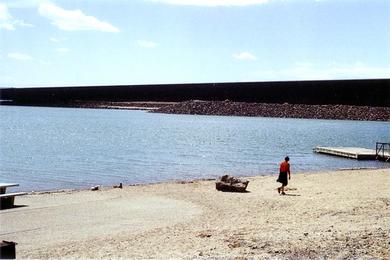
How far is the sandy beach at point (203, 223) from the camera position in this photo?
27.3ft

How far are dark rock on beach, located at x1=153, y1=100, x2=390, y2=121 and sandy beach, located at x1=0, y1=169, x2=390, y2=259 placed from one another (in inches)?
4343

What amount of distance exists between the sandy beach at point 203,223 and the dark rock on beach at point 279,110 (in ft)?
362

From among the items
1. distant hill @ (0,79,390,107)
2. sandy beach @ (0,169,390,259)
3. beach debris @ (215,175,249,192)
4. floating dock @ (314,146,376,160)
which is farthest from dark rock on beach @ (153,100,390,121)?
beach debris @ (215,175,249,192)

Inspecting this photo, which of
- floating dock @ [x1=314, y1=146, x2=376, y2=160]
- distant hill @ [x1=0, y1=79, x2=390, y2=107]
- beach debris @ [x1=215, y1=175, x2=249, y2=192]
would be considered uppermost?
distant hill @ [x1=0, y1=79, x2=390, y2=107]

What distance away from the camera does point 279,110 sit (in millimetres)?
133375

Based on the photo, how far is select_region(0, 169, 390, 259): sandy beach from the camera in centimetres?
833

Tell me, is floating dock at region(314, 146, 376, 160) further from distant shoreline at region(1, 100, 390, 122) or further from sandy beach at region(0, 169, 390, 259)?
distant shoreline at region(1, 100, 390, 122)

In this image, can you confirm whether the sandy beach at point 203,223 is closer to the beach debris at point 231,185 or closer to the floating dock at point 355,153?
the beach debris at point 231,185

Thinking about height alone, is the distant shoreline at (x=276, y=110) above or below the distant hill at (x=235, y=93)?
below

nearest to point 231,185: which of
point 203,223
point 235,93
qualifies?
point 203,223

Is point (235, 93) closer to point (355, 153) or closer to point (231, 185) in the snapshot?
point (355, 153)

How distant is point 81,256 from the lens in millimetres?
8211

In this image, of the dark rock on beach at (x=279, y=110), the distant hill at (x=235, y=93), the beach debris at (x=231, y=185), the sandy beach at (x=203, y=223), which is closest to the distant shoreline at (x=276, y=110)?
the dark rock on beach at (x=279, y=110)

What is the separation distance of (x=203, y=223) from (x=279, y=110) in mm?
A: 124377
